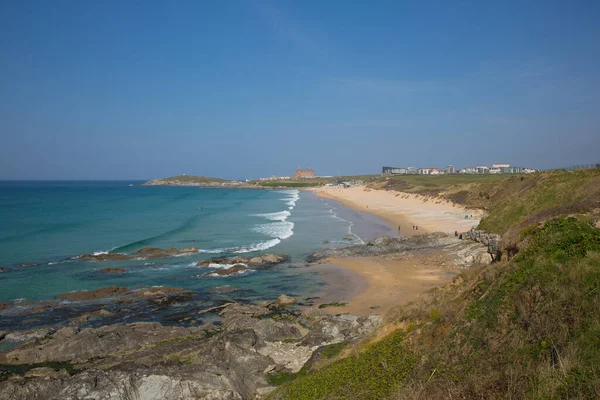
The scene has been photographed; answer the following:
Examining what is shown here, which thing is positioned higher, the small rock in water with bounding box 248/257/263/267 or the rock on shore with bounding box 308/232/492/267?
the rock on shore with bounding box 308/232/492/267

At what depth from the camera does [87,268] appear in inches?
1283

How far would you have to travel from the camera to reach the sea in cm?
2648

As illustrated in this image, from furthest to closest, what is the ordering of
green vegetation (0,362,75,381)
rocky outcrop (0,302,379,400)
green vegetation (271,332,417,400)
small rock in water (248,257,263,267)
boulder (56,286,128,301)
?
small rock in water (248,257,263,267), boulder (56,286,128,301), green vegetation (0,362,75,381), rocky outcrop (0,302,379,400), green vegetation (271,332,417,400)

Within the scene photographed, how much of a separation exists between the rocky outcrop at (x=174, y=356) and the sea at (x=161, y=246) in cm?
385

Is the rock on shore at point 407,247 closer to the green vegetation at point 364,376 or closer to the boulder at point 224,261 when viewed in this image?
the boulder at point 224,261

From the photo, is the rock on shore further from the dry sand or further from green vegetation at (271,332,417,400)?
green vegetation at (271,332,417,400)

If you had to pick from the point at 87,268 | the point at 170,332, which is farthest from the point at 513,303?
the point at 87,268

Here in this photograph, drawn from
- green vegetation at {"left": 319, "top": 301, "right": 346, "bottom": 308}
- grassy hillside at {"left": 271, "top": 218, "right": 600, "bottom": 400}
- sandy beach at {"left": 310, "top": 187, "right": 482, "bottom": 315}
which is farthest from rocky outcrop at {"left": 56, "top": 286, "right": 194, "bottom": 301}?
grassy hillside at {"left": 271, "top": 218, "right": 600, "bottom": 400}

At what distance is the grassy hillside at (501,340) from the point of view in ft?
23.0

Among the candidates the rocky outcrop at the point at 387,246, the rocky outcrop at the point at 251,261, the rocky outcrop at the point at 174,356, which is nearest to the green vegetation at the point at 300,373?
the rocky outcrop at the point at 174,356

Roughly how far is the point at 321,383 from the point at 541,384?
5446 millimetres

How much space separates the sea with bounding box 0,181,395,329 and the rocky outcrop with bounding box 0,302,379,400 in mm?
3854

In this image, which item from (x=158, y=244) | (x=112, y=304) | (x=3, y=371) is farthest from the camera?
(x=158, y=244)

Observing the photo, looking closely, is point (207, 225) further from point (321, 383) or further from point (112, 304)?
point (321, 383)
